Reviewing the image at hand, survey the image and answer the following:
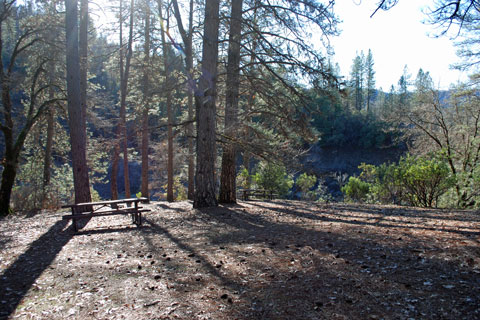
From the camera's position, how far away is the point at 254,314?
8.53ft

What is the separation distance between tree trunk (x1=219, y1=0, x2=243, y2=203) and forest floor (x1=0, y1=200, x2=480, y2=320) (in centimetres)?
334

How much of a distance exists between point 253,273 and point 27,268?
325cm

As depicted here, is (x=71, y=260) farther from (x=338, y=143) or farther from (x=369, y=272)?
(x=338, y=143)

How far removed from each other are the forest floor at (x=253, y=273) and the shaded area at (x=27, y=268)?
0.02m

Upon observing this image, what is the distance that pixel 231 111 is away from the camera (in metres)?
9.28

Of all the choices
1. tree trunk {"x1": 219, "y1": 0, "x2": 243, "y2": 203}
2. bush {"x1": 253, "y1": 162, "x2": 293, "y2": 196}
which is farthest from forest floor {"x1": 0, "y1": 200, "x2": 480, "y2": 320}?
bush {"x1": 253, "y1": 162, "x2": 293, "y2": 196}

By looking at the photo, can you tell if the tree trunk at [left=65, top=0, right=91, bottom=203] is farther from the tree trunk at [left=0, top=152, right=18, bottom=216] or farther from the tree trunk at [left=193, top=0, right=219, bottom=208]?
the tree trunk at [left=0, top=152, right=18, bottom=216]

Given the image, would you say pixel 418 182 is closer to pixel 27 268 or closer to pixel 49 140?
pixel 27 268

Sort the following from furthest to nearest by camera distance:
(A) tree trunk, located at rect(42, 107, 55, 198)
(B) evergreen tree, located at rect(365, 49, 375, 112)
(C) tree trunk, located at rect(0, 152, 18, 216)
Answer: (B) evergreen tree, located at rect(365, 49, 375, 112), (A) tree trunk, located at rect(42, 107, 55, 198), (C) tree trunk, located at rect(0, 152, 18, 216)

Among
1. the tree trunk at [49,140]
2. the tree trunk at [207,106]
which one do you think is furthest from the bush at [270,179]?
the tree trunk at [49,140]

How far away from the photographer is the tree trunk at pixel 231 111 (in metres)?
8.59

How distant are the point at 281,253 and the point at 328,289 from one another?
128cm

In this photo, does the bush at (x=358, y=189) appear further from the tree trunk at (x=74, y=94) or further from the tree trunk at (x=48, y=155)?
the tree trunk at (x=48, y=155)

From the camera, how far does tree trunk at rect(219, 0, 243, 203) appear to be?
8.59m
